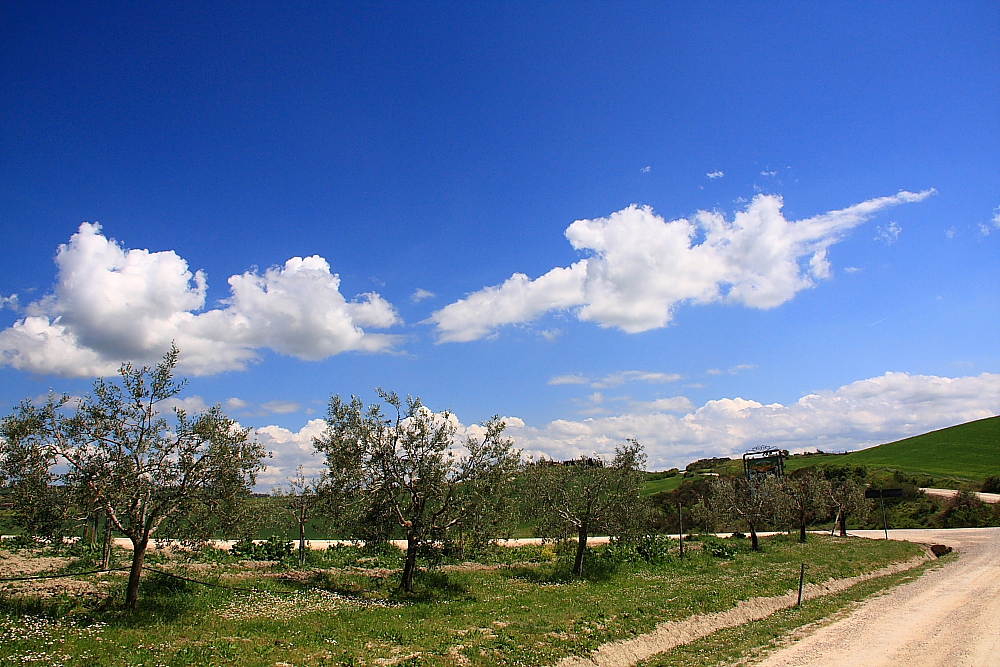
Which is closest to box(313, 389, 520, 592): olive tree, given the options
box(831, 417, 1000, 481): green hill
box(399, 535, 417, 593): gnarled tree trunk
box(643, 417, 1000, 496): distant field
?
box(399, 535, 417, 593): gnarled tree trunk

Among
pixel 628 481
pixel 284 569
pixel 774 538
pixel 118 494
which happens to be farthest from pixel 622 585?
pixel 774 538

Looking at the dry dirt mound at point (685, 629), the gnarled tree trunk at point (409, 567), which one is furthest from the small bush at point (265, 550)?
the dry dirt mound at point (685, 629)

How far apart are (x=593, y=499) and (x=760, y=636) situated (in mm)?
13232

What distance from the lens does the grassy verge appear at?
18.9 m

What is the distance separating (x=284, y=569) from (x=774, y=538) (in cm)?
4798

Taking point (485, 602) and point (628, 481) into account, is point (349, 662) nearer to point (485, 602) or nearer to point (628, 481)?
point (485, 602)

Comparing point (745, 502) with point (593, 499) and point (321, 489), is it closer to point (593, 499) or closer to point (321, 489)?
point (593, 499)

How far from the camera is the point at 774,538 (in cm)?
5506

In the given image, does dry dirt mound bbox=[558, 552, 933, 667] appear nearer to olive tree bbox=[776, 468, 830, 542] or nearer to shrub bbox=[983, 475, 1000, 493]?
olive tree bbox=[776, 468, 830, 542]

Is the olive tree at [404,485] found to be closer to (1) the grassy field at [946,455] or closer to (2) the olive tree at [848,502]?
(2) the olive tree at [848,502]

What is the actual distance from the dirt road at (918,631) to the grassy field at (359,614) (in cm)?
469

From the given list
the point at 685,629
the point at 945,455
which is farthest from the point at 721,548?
the point at 945,455

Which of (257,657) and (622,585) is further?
(622,585)

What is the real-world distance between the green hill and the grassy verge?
82048 mm
